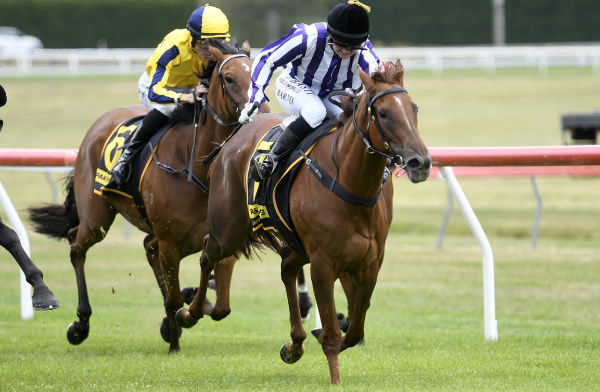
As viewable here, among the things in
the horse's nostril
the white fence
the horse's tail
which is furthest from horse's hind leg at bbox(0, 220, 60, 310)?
the white fence

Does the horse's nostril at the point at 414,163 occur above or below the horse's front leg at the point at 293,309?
above

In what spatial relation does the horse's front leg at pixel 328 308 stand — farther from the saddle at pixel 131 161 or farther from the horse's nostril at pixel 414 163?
the saddle at pixel 131 161

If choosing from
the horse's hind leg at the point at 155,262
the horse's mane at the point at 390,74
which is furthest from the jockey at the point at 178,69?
the horse's mane at the point at 390,74

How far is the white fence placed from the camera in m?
28.0

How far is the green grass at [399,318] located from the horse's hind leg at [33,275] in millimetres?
525

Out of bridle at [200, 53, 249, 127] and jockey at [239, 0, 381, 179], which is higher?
jockey at [239, 0, 381, 179]

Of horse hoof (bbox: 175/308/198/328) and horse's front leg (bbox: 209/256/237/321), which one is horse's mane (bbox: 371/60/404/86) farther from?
horse hoof (bbox: 175/308/198/328)

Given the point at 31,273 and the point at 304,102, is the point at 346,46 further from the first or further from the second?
the point at 31,273

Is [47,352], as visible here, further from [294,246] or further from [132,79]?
[132,79]

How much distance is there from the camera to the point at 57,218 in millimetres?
7895

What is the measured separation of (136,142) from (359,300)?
7.43 ft

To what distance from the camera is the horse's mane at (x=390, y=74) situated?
488cm

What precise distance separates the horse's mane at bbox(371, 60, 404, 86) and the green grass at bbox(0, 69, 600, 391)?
1547 mm

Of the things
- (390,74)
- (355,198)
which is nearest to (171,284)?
(355,198)
